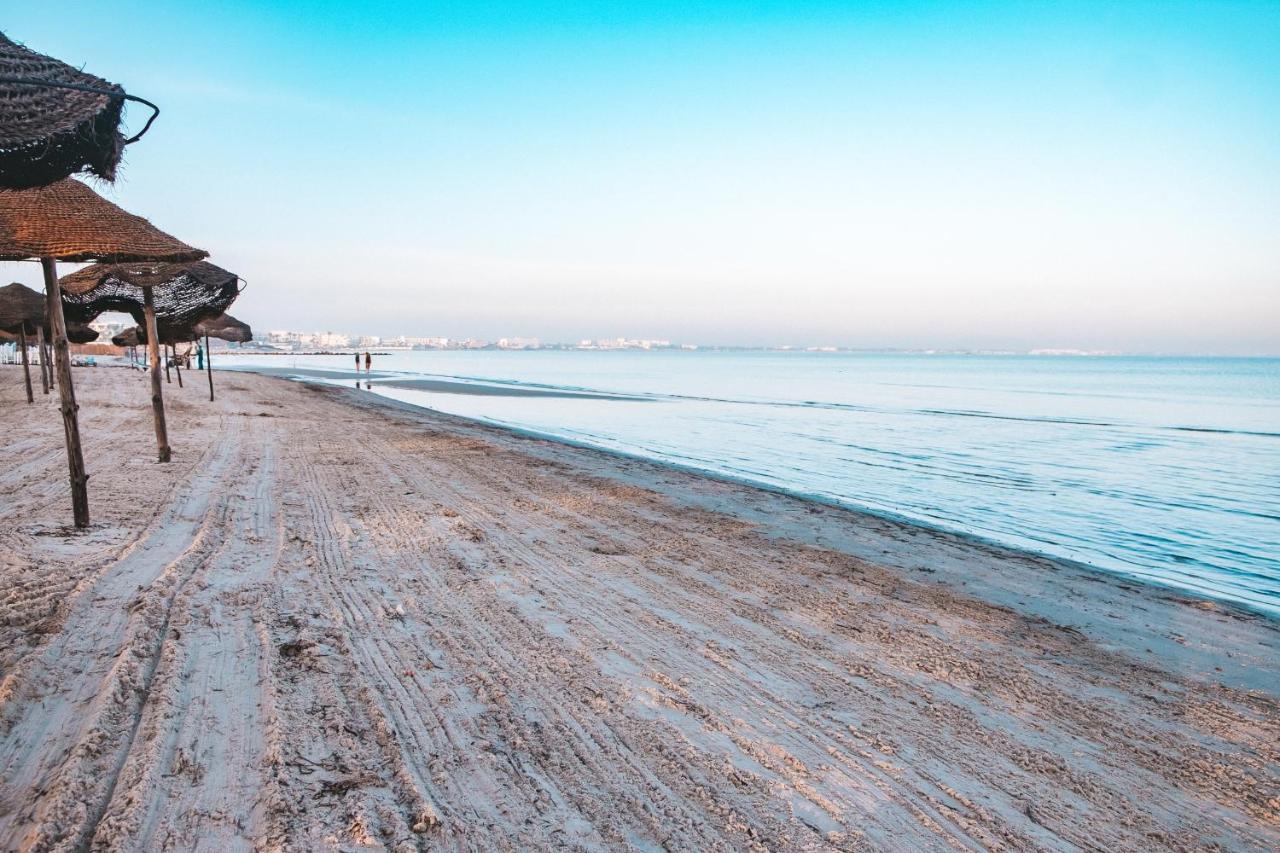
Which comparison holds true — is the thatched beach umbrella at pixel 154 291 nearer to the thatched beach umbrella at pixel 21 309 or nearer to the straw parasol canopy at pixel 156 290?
the straw parasol canopy at pixel 156 290

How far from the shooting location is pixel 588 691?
334 cm

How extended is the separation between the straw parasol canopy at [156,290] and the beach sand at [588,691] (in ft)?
14.4

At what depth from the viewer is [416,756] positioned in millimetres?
2688

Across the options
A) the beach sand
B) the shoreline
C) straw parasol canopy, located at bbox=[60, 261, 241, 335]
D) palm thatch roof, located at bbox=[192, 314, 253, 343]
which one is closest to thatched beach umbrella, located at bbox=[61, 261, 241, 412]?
straw parasol canopy, located at bbox=[60, 261, 241, 335]


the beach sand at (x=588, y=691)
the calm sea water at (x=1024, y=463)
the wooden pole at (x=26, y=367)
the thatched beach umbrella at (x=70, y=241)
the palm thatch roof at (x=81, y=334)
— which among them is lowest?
the calm sea water at (x=1024, y=463)

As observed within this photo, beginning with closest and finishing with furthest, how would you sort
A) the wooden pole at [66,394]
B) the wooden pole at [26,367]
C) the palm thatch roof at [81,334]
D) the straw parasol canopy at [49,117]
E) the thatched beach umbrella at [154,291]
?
1. the straw parasol canopy at [49,117]
2. the wooden pole at [66,394]
3. the thatched beach umbrella at [154,291]
4. the wooden pole at [26,367]
5. the palm thatch roof at [81,334]

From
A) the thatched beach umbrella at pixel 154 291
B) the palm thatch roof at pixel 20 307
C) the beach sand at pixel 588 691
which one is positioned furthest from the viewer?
the palm thatch roof at pixel 20 307

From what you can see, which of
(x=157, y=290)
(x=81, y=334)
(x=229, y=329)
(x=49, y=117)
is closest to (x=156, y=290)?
(x=157, y=290)

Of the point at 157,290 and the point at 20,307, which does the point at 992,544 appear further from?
the point at 20,307

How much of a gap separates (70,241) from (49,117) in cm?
288

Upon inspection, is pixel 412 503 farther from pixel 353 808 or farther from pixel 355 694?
pixel 353 808

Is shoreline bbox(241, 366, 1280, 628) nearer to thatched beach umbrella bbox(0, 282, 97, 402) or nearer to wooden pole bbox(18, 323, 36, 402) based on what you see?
wooden pole bbox(18, 323, 36, 402)

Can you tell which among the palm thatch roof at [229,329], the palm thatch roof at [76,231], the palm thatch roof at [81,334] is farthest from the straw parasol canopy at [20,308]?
the palm thatch roof at [76,231]

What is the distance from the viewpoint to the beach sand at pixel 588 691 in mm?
2406
